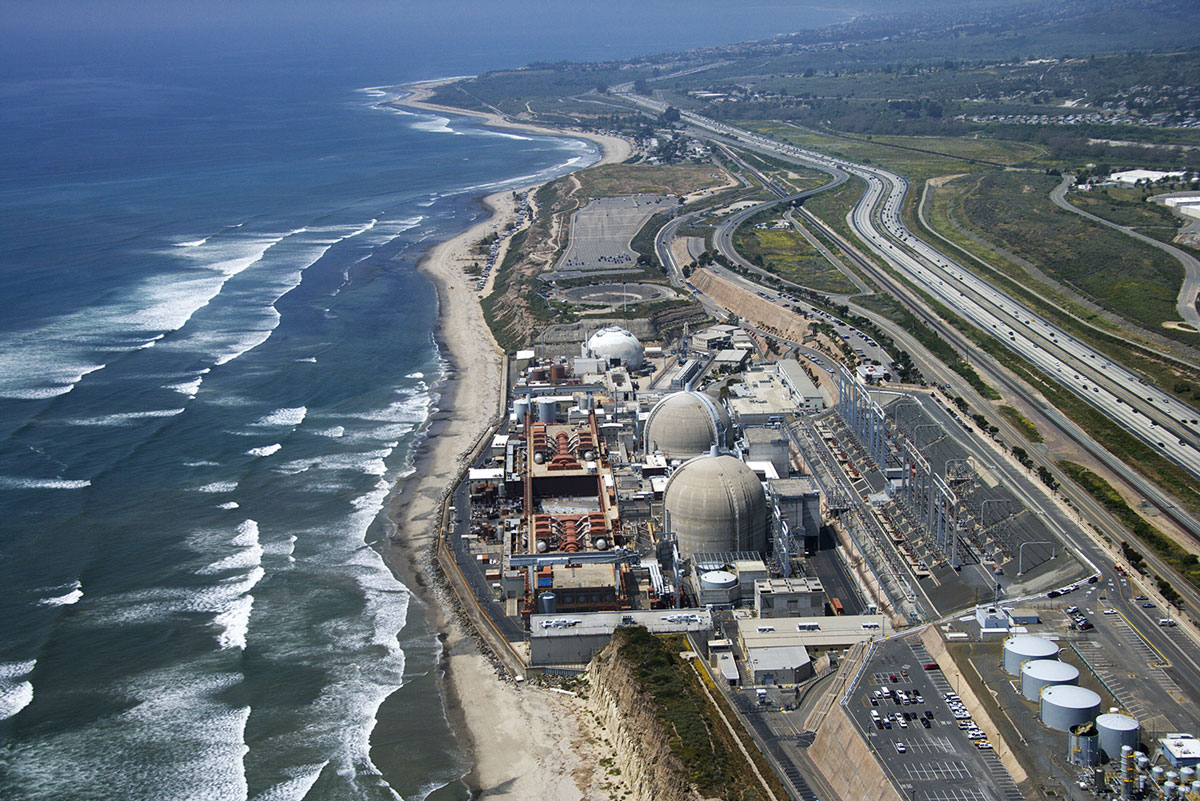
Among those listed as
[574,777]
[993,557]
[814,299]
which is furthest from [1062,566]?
[814,299]

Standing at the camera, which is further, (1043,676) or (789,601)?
(789,601)

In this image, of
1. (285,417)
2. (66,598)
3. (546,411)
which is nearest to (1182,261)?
(546,411)

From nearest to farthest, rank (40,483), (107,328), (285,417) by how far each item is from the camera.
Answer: (40,483), (285,417), (107,328)

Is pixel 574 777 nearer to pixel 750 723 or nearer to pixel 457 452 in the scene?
pixel 750 723

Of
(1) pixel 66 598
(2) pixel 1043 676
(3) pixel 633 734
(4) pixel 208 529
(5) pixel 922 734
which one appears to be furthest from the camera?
(4) pixel 208 529

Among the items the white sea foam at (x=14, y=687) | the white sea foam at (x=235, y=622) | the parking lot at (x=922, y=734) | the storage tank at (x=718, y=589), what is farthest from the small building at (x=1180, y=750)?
the white sea foam at (x=14, y=687)

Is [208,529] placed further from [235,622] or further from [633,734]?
[633,734]

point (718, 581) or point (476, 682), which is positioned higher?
point (718, 581)

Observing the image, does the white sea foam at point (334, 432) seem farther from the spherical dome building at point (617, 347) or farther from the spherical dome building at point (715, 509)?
the spherical dome building at point (715, 509)
